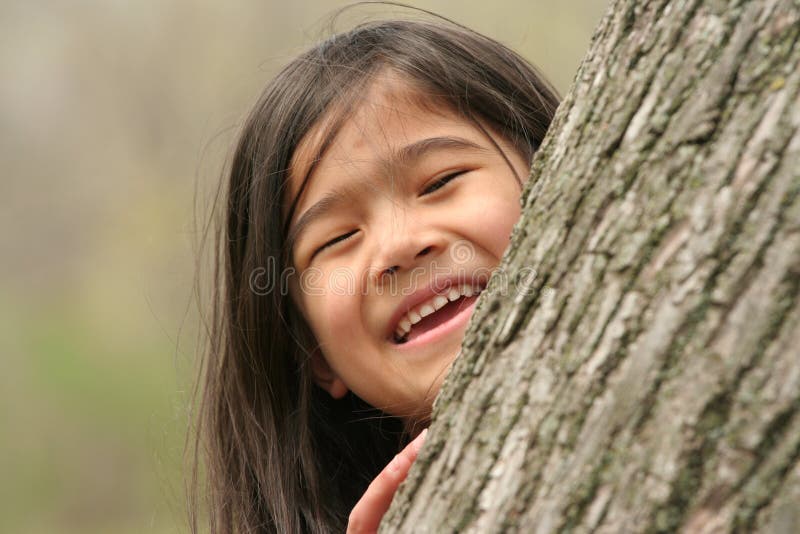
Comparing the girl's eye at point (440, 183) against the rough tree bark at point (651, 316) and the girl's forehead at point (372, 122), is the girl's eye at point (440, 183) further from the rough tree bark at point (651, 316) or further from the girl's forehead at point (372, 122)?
the rough tree bark at point (651, 316)

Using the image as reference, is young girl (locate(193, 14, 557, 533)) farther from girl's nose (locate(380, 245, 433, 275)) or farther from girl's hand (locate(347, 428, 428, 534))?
girl's hand (locate(347, 428, 428, 534))

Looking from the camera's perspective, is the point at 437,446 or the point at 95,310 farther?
the point at 95,310

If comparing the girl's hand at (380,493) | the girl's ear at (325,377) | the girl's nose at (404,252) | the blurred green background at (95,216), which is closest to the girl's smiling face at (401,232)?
the girl's nose at (404,252)

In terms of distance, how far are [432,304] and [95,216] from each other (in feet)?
24.7

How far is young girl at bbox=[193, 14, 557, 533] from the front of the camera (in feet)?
6.26

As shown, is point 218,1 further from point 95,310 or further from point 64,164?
point 95,310

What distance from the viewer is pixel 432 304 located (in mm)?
1927

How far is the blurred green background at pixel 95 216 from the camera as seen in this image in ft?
27.2

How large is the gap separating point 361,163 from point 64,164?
7385 mm

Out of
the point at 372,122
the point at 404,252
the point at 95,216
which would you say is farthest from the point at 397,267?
the point at 95,216

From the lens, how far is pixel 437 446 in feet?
3.43

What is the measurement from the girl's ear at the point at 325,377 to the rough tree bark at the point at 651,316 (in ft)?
3.95

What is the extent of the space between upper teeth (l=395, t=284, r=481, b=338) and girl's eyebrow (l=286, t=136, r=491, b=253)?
269mm

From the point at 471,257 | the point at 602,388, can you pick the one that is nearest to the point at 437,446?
the point at 602,388
